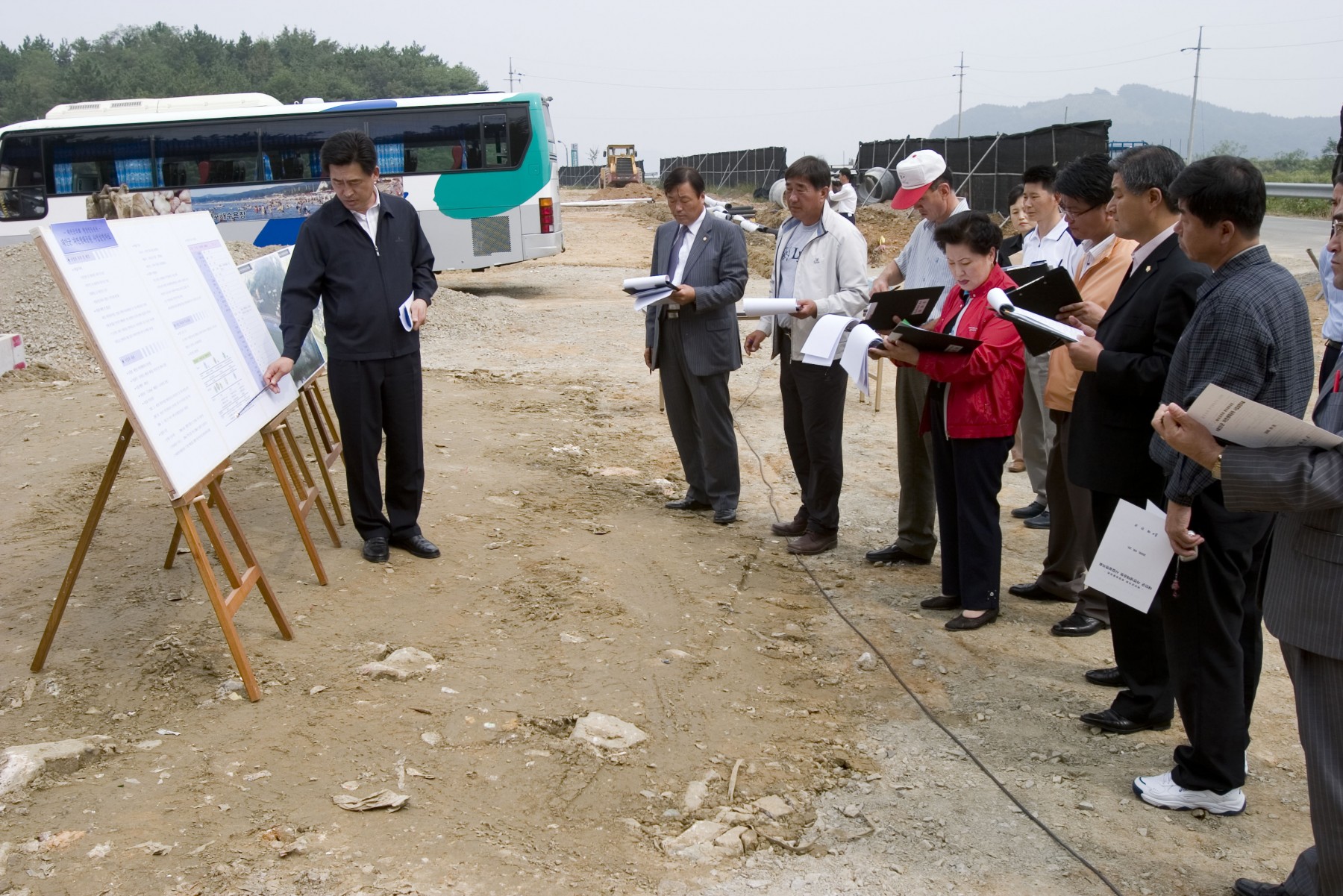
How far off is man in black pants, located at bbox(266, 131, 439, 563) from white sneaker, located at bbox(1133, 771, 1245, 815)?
11.1 feet

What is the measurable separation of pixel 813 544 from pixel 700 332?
1337 millimetres

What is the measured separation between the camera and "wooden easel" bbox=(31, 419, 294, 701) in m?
3.68

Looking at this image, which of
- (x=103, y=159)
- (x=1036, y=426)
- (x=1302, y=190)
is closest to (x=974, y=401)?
(x=1036, y=426)

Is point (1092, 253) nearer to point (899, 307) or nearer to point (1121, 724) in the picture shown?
point (899, 307)

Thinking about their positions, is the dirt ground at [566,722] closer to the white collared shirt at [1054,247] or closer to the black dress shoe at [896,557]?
the black dress shoe at [896,557]

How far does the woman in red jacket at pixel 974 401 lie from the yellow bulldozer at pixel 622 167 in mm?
55741

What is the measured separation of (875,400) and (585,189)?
2675 inches

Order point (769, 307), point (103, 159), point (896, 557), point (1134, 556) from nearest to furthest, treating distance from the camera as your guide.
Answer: point (1134, 556) < point (769, 307) < point (896, 557) < point (103, 159)

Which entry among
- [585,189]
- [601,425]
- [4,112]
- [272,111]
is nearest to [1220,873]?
[601,425]

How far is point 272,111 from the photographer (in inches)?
667

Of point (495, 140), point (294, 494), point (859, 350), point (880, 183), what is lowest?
point (294, 494)

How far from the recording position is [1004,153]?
25234 mm

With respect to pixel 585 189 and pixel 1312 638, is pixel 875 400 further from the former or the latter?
pixel 585 189

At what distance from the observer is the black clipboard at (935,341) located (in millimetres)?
4270
